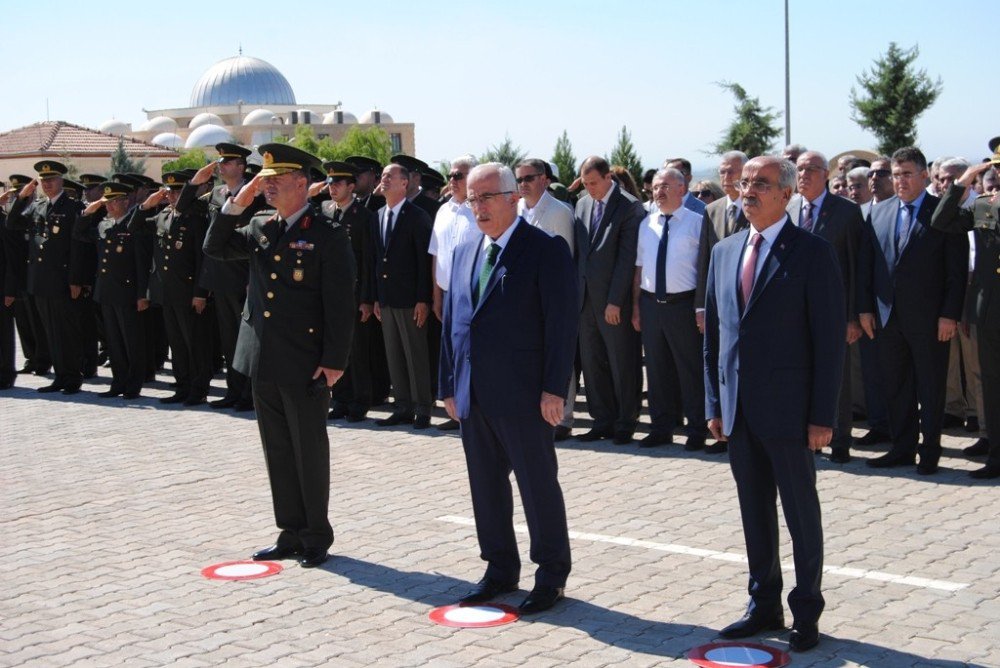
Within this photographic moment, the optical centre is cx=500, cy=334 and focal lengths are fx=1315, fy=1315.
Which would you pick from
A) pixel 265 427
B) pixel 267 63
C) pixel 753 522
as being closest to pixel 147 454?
pixel 265 427

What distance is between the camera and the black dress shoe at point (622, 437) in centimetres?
1060

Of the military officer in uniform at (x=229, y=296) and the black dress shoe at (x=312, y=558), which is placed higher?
the military officer in uniform at (x=229, y=296)

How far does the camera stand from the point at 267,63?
140875 mm

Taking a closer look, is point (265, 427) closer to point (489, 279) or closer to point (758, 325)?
point (489, 279)

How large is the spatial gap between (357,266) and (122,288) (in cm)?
316

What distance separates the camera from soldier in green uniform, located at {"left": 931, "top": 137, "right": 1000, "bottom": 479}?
8.85 m

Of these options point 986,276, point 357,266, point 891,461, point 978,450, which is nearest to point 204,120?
point 357,266

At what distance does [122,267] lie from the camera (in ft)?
45.3

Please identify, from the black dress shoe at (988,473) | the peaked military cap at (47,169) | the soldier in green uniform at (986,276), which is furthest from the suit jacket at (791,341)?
the peaked military cap at (47,169)

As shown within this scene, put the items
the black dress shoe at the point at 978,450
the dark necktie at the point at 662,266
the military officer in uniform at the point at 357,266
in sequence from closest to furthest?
the black dress shoe at the point at 978,450 < the dark necktie at the point at 662,266 < the military officer in uniform at the point at 357,266

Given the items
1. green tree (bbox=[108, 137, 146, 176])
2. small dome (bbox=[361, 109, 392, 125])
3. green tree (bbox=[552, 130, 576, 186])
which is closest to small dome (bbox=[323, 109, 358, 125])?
small dome (bbox=[361, 109, 392, 125])

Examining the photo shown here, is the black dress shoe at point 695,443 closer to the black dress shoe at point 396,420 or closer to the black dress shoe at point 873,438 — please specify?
the black dress shoe at point 873,438

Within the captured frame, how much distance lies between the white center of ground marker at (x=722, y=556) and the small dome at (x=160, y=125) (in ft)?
432

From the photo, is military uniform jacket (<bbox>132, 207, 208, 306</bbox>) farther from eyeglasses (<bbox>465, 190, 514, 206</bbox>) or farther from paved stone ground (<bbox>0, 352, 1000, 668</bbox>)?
eyeglasses (<bbox>465, 190, 514, 206</bbox>)
